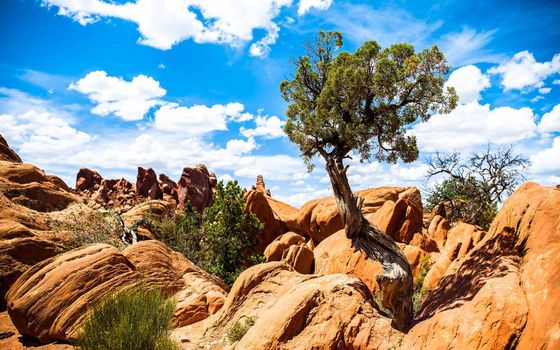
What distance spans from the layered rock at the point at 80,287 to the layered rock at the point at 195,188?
205 feet

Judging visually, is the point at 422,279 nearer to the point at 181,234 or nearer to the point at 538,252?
the point at 538,252

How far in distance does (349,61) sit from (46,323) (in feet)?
49.8

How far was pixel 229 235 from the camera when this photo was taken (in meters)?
30.2

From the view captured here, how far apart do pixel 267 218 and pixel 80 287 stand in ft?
76.2

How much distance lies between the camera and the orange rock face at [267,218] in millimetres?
35938

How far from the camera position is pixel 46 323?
13.9 metres

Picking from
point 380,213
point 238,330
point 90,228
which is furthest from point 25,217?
point 380,213

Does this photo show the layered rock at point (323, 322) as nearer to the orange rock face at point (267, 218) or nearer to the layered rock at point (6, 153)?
the orange rock face at point (267, 218)

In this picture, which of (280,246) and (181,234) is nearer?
(280,246)

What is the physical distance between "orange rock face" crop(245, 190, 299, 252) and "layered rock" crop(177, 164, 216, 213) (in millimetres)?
43647

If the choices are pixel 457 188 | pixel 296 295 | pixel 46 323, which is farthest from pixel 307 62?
pixel 457 188

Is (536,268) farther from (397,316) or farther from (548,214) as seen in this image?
(397,316)

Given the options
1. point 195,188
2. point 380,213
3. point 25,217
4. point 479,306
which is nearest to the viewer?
point 479,306

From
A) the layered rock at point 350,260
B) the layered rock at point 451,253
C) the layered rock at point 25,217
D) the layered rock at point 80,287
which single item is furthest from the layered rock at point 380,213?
the layered rock at point 25,217
